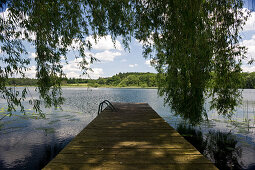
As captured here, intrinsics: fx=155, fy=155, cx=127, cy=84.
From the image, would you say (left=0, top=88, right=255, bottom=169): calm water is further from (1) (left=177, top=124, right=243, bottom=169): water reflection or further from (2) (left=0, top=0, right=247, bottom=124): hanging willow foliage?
(2) (left=0, top=0, right=247, bottom=124): hanging willow foliage

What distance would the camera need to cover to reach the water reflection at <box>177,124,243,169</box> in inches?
173

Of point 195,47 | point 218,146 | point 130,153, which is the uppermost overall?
point 195,47

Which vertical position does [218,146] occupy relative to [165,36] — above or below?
below

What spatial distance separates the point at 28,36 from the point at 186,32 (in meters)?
3.51

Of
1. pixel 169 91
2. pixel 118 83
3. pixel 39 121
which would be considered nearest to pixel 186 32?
pixel 169 91

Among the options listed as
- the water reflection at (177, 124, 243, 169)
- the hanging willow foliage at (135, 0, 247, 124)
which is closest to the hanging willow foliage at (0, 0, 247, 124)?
the hanging willow foliage at (135, 0, 247, 124)

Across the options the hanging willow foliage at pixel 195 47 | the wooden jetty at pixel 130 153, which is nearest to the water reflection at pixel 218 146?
the hanging willow foliage at pixel 195 47

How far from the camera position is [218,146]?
5293mm

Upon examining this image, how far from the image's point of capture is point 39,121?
803 centimetres

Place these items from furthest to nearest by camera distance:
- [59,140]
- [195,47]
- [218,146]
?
[59,140] → [218,146] → [195,47]

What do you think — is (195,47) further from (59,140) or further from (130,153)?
(59,140)

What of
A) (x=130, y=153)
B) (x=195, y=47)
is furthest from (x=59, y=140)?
(x=195, y=47)

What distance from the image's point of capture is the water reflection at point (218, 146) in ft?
14.4

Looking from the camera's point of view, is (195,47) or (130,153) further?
(195,47)
